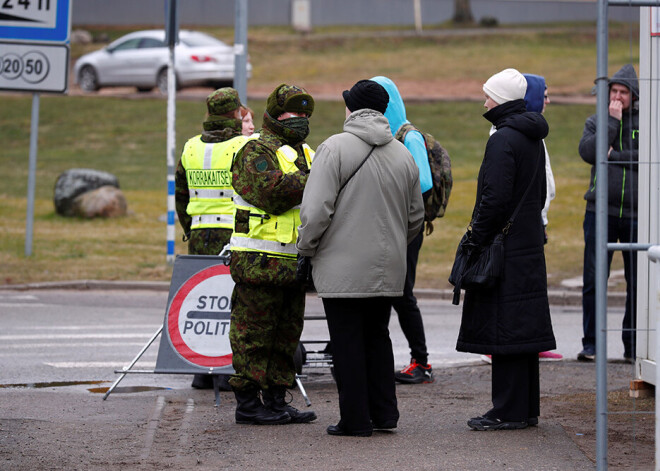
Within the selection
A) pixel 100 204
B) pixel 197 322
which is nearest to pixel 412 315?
pixel 197 322

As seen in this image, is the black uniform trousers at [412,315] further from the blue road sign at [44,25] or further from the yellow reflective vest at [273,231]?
the blue road sign at [44,25]

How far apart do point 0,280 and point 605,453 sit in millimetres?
10475

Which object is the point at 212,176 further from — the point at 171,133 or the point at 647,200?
the point at 171,133

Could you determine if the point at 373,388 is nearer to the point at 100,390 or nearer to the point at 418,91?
the point at 100,390

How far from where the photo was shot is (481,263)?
6.12 metres

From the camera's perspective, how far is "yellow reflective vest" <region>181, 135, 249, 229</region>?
7648 mm

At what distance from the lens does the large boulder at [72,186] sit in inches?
739

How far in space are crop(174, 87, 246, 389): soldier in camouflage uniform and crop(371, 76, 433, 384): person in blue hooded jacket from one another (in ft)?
3.68

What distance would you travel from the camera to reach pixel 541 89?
22.8 ft

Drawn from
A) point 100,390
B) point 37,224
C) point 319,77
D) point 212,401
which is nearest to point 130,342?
point 100,390

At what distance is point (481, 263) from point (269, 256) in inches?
47.7

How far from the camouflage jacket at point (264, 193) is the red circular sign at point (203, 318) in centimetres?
104

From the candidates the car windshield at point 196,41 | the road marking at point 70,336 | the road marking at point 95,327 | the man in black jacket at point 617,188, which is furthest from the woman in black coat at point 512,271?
the car windshield at point 196,41

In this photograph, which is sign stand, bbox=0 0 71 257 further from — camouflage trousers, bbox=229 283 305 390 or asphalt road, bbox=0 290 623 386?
camouflage trousers, bbox=229 283 305 390
